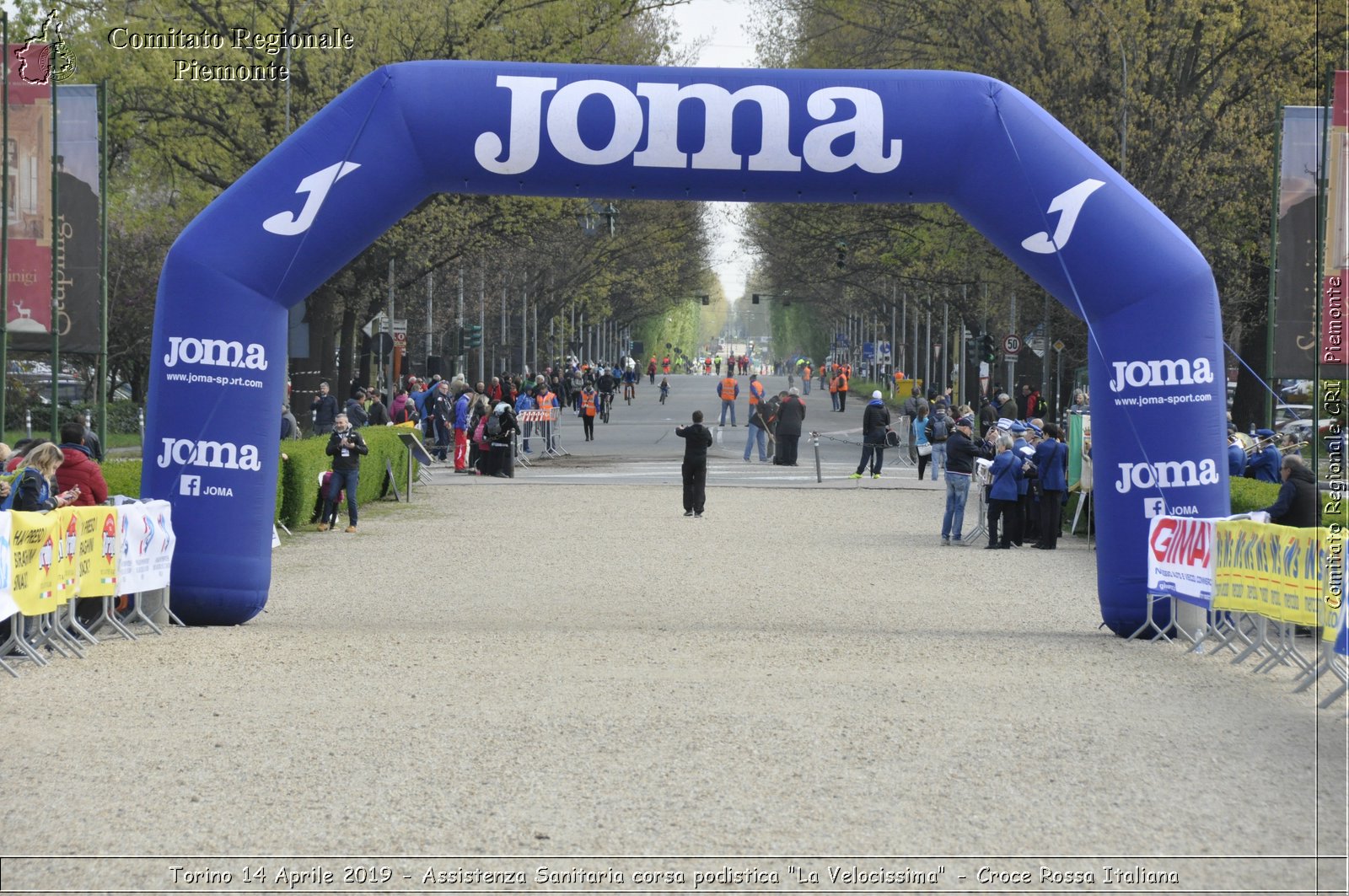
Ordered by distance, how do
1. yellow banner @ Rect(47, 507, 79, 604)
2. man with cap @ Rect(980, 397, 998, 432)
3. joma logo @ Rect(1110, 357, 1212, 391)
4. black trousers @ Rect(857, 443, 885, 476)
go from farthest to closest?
man with cap @ Rect(980, 397, 998, 432)
black trousers @ Rect(857, 443, 885, 476)
joma logo @ Rect(1110, 357, 1212, 391)
yellow banner @ Rect(47, 507, 79, 604)

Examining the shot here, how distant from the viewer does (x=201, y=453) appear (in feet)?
45.9

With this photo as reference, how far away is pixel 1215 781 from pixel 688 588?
8.78 metres

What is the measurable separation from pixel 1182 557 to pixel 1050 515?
29.2 ft

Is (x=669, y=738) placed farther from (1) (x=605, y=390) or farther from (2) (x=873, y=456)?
(1) (x=605, y=390)

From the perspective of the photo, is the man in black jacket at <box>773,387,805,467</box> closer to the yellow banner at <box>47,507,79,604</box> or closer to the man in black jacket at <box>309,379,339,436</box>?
the man in black jacket at <box>309,379,339,436</box>

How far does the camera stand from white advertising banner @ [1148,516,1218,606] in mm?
13016

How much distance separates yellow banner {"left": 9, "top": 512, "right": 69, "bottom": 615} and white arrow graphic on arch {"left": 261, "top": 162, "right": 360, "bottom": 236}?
2992mm

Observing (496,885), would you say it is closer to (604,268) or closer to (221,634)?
(221,634)

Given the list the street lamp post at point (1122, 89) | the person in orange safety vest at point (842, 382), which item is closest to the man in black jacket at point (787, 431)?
the street lamp post at point (1122, 89)

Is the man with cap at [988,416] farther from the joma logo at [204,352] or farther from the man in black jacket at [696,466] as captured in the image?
the joma logo at [204,352]

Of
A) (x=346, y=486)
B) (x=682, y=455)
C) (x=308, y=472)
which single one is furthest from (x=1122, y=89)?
(x=308, y=472)

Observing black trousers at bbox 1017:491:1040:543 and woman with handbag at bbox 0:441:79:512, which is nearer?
woman with handbag at bbox 0:441:79:512

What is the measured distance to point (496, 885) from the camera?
259 inches

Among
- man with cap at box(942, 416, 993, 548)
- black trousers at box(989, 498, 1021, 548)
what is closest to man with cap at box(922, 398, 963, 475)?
man with cap at box(942, 416, 993, 548)
